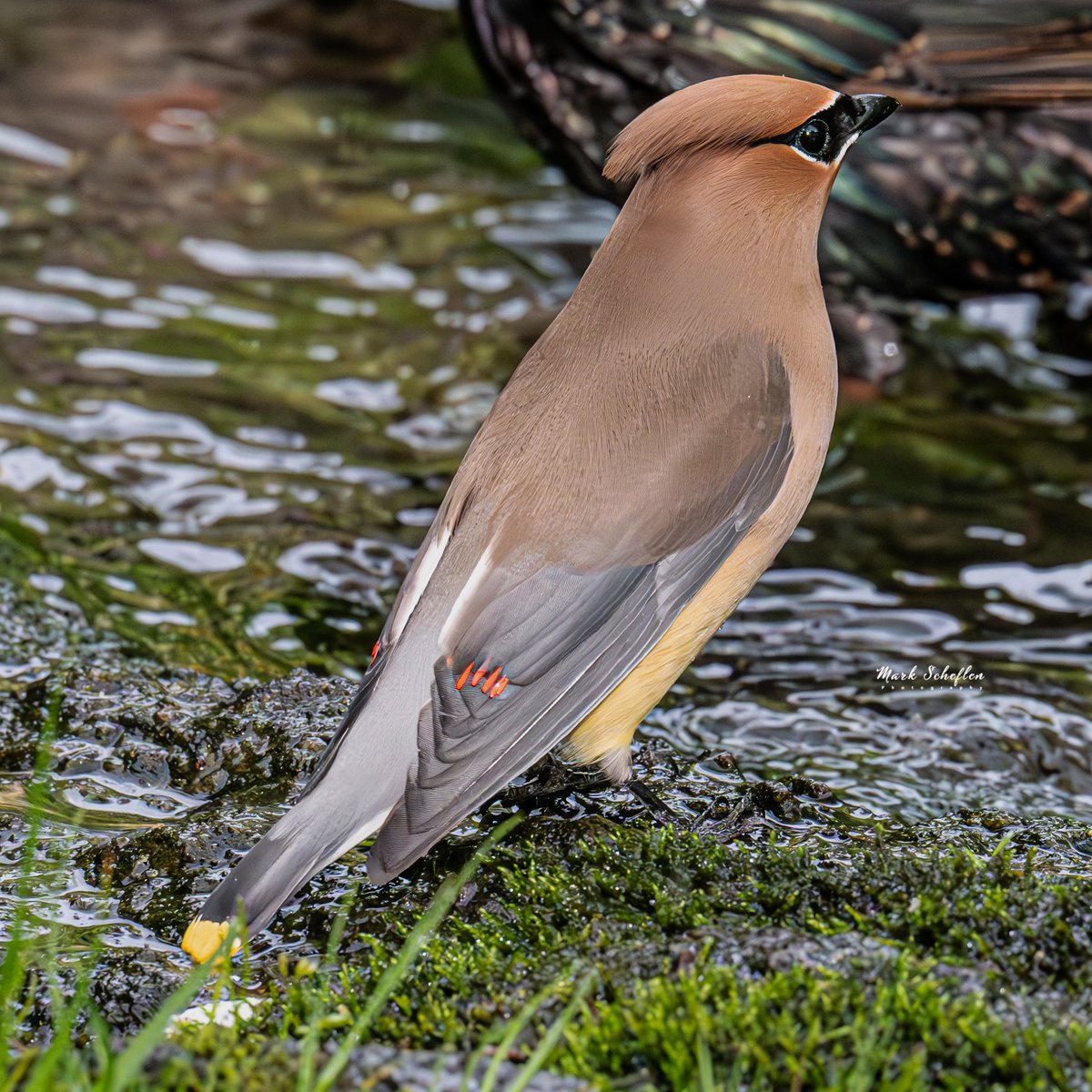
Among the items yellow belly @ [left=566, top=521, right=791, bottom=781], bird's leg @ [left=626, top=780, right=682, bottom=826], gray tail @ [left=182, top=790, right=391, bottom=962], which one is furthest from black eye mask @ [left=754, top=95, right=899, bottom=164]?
gray tail @ [left=182, top=790, right=391, bottom=962]

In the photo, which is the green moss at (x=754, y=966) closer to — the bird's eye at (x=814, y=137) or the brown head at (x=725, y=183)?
the brown head at (x=725, y=183)

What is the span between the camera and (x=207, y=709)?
3.68m

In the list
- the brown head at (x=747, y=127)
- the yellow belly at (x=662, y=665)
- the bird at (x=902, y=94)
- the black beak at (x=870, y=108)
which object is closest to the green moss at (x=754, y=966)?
the yellow belly at (x=662, y=665)

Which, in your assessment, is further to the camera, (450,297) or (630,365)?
(450,297)

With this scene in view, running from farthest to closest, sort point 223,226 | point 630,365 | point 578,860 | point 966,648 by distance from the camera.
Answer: point 223,226, point 966,648, point 630,365, point 578,860

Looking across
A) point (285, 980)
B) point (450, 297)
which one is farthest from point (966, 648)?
point (450, 297)

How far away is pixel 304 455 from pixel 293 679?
1860mm

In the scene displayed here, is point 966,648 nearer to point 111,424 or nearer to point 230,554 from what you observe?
point 230,554

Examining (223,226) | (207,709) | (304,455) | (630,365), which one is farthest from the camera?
(223,226)

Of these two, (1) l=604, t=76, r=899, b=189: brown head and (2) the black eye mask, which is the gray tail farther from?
(2) the black eye mask

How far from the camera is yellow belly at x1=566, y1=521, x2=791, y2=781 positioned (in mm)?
3205
